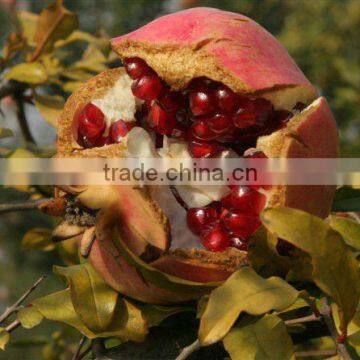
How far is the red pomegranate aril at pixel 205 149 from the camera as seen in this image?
0.78 metres

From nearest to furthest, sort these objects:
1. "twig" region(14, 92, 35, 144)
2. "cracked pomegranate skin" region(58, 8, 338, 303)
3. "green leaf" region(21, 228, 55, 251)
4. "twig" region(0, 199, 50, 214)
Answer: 1. "cracked pomegranate skin" region(58, 8, 338, 303)
2. "twig" region(0, 199, 50, 214)
3. "green leaf" region(21, 228, 55, 251)
4. "twig" region(14, 92, 35, 144)

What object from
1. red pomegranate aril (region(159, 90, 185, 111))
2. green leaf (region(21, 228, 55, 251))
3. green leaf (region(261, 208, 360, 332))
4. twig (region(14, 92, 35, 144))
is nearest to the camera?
green leaf (region(261, 208, 360, 332))

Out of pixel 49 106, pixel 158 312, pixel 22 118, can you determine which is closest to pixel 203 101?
pixel 158 312

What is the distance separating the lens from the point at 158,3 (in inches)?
159

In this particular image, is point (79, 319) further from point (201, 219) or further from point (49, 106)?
point (49, 106)

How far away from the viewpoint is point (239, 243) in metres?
0.74

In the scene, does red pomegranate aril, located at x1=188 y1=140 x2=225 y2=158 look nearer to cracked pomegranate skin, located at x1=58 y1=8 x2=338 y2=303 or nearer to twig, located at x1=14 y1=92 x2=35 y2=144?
cracked pomegranate skin, located at x1=58 y1=8 x2=338 y2=303

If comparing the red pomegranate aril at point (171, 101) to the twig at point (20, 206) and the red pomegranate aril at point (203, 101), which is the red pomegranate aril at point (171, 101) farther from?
the twig at point (20, 206)

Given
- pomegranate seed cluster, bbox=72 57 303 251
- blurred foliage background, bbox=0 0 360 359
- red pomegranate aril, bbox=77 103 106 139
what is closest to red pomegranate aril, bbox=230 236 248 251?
pomegranate seed cluster, bbox=72 57 303 251

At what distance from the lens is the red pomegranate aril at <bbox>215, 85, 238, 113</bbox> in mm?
741

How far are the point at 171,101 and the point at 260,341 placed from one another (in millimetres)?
303

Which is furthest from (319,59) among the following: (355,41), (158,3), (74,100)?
(74,100)

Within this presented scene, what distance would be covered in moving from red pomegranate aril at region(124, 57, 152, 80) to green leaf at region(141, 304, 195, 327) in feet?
0.86

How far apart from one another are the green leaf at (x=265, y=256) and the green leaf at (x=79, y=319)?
0.14 meters
